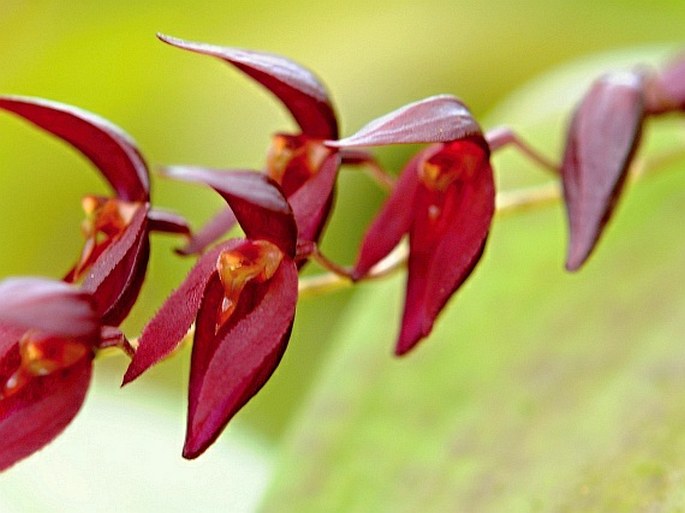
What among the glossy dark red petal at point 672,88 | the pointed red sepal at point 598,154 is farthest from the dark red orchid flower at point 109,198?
the glossy dark red petal at point 672,88

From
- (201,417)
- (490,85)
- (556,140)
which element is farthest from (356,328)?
(490,85)

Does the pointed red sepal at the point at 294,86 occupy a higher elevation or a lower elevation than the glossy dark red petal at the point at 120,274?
higher

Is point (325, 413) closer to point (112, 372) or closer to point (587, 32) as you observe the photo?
point (112, 372)

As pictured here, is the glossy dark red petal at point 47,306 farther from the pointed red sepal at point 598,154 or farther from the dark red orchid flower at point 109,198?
the pointed red sepal at point 598,154

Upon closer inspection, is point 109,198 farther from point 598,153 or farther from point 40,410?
point 598,153

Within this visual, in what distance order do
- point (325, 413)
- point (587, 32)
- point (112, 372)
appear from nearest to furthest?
point (325, 413), point (112, 372), point (587, 32)

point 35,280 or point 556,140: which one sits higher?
point 35,280

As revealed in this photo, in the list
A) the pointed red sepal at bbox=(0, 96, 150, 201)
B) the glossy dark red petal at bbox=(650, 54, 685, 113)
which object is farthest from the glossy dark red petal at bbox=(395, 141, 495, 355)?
the glossy dark red petal at bbox=(650, 54, 685, 113)
